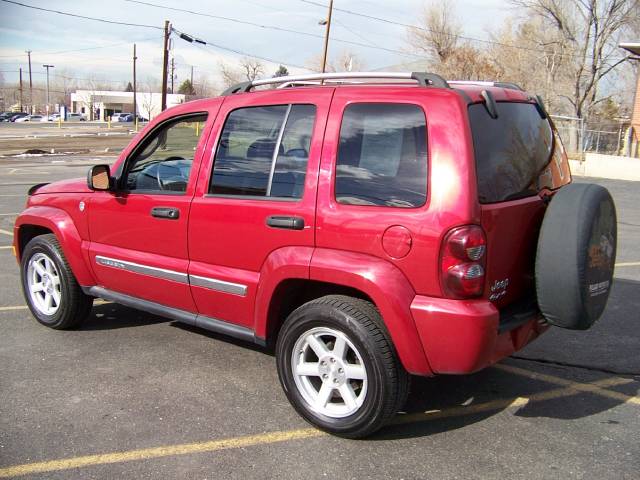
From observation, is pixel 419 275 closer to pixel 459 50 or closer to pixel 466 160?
pixel 466 160

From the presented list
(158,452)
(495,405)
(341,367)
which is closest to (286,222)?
(341,367)

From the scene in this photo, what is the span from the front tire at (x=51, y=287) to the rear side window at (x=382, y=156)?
8.80 feet

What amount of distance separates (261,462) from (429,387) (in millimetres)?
1407

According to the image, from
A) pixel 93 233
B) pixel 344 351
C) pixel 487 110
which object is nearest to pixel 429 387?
pixel 344 351

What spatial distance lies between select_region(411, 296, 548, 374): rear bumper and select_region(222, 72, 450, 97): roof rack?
3.82 feet

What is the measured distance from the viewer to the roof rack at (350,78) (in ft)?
11.0

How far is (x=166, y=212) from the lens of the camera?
4.14 meters

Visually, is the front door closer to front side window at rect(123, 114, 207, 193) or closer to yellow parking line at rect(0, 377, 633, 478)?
front side window at rect(123, 114, 207, 193)

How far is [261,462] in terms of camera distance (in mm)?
3156

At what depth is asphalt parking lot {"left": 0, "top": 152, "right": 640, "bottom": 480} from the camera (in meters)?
3.13

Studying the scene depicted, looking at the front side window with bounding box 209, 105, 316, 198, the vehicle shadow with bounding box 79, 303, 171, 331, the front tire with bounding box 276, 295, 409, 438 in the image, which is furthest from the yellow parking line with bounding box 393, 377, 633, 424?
the vehicle shadow with bounding box 79, 303, 171, 331

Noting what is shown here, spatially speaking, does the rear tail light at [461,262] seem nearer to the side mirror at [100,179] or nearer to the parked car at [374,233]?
the parked car at [374,233]

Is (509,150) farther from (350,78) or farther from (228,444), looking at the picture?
(228,444)

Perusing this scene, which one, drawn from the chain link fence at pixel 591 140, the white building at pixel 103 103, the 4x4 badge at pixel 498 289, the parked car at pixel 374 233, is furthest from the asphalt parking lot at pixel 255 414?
the white building at pixel 103 103
